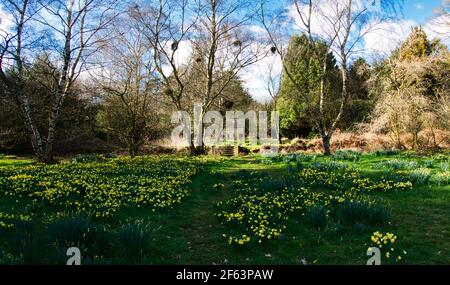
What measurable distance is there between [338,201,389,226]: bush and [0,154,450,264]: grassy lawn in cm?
2

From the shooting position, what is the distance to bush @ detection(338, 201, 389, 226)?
20.2 feet

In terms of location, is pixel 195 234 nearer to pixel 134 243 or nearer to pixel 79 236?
pixel 134 243

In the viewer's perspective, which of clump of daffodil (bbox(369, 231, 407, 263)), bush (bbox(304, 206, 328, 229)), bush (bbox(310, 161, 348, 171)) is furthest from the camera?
bush (bbox(310, 161, 348, 171))

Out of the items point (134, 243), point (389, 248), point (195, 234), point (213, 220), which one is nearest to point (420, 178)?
point (389, 248)

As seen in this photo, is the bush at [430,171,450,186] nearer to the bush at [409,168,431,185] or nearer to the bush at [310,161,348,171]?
the bush at [409,168,431,185]

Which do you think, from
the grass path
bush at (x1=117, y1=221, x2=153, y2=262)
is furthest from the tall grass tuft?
the grass path

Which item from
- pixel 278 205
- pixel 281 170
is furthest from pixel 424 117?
pixel 278 205

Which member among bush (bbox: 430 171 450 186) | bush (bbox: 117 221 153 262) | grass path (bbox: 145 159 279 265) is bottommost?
grass path (bbox: 145 159 279 265)

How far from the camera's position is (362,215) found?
20.2 feet

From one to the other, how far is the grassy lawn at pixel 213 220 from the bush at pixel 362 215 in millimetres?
19

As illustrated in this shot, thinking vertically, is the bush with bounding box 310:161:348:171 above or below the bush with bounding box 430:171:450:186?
above

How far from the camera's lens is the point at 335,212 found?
6734 millimetres

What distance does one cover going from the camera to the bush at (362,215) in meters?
6.15

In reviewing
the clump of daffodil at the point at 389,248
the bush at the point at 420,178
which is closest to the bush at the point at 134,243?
the clump of daffodil at the point at 389,248
